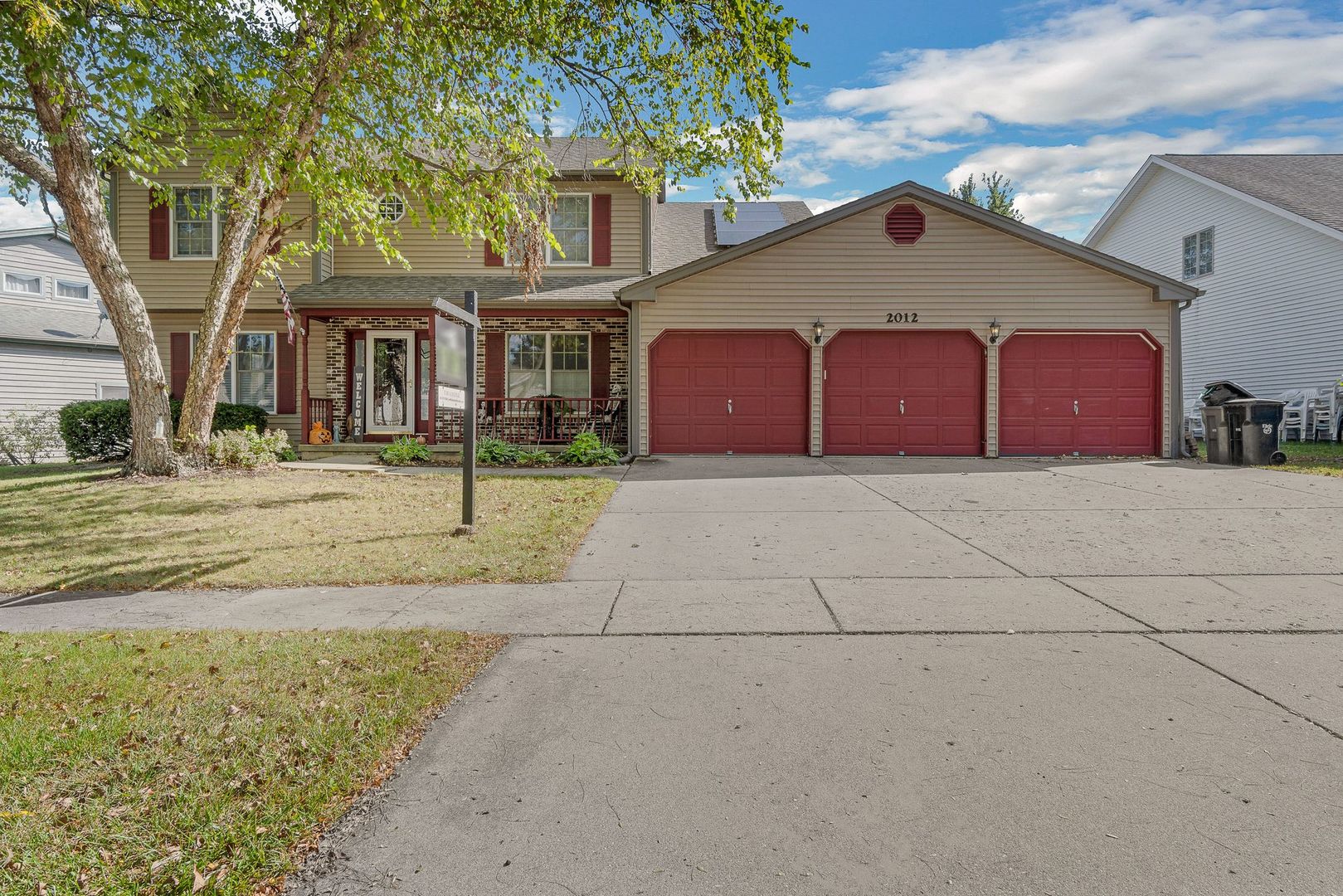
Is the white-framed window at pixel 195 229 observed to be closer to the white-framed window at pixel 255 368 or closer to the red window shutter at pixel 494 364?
the white-framed window at pixel 255 368

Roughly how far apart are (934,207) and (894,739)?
45.3ft

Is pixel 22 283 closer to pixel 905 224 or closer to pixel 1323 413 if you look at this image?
pixel 905 224

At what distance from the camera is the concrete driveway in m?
2.18

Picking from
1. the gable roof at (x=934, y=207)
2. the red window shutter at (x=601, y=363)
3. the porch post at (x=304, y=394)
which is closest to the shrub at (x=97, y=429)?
the porch post at (x=304, y=394)

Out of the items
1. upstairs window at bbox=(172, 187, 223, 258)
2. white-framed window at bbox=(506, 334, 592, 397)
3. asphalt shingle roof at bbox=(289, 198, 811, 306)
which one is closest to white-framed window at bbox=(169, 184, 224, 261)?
upstairs window at bbox=(172, 187, 223, 258)

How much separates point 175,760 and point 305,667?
0.94 meters

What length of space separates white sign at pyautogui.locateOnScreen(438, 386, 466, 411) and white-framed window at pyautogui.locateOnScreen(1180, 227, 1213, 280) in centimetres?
2248

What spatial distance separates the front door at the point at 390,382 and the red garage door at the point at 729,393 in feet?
18.9

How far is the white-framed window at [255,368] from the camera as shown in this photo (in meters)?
16.4

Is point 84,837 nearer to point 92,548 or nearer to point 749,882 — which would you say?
point 749,882

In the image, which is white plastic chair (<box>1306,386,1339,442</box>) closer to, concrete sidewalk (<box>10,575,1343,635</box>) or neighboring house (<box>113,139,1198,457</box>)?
neighboring house (<box>113,139,1198,457</box>)

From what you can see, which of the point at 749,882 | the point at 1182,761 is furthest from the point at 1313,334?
the point at 749,882

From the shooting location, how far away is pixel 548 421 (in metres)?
15.7

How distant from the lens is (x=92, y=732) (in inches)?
116
